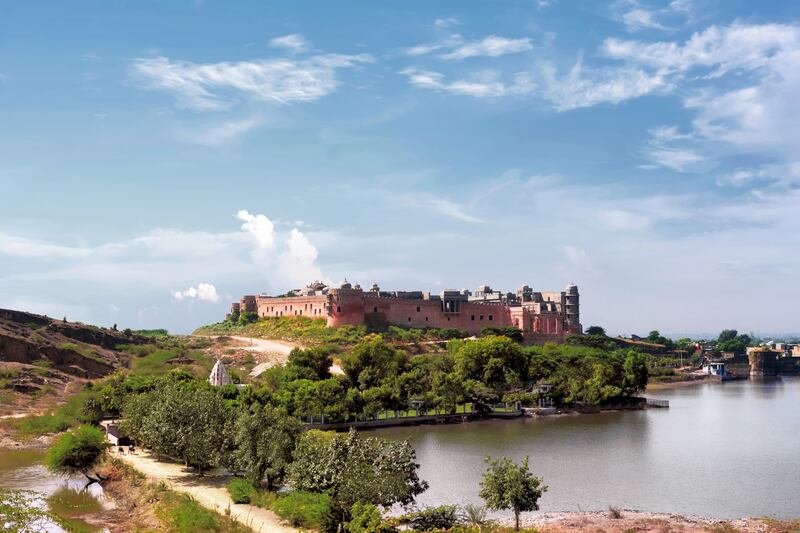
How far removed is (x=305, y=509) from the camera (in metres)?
22.4

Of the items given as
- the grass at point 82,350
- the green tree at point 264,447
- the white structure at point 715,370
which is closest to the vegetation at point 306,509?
the green tree at point 264,447

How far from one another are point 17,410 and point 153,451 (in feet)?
63.9

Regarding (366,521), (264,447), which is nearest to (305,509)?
(366,521)

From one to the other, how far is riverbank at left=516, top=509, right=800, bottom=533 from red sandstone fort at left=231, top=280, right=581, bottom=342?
5916cm

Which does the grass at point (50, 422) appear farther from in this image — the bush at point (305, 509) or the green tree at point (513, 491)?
the green tree at point (513, 491)

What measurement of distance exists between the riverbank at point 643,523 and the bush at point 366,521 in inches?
229

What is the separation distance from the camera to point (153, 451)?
3466 centimetres

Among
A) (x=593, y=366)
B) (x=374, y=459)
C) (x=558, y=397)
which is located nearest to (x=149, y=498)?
(x=374, y=459)

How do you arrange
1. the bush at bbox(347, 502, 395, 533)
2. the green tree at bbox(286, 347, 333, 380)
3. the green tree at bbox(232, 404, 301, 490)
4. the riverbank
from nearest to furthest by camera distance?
the bush at bbox(347, 502, 395, 533), the riverbank, the green tree at bbox(232, 404, 301, 490), the green tree at bbox(286, 347, 333, 380)

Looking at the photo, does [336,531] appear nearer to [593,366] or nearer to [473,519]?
[473,519]

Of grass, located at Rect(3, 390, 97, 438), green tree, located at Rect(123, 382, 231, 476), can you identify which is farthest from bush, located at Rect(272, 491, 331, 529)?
grass, located at Rect(3, 390, 97, 438)

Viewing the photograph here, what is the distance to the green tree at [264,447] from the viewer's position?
87.0ft

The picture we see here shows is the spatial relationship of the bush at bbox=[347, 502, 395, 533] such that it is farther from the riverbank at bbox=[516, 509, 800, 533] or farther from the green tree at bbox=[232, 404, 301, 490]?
the riverbank at bbox=[516, 509, 800, 533]

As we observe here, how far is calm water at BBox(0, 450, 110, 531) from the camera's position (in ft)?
92.7
